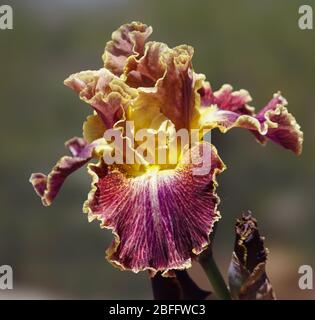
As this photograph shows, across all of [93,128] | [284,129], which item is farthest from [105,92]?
[284,129]

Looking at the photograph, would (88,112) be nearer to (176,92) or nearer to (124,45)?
(124,45)

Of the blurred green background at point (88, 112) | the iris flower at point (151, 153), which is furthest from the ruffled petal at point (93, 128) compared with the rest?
the blurred green background at point (88, 112)

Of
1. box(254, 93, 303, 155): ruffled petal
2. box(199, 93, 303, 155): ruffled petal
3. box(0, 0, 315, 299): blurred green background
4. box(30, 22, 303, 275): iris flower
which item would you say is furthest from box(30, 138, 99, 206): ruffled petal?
box(0, 0, 315, 299): blurred green background

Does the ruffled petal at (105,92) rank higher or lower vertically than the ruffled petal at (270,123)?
higher

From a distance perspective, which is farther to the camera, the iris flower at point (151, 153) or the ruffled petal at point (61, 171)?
the ruffled petal at point (61, 171)

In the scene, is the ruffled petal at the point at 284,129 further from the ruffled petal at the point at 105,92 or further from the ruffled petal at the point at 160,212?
the ruffled petal at the point at 105,92

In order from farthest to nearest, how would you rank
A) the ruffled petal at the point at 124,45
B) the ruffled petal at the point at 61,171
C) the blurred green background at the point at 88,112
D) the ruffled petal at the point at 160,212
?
1. the blurred green background at the point at 88,112
2. the ruffled petal at the point at 124,45
3. the ruffled petal at the point at 61,171
4. the ruffled petal at the point at 160,212

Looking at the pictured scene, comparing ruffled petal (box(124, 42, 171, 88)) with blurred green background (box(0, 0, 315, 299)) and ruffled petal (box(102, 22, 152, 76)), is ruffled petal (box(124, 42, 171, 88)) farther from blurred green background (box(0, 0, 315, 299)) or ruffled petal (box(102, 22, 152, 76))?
blurred green background (box(0, 0, 315, 299))
